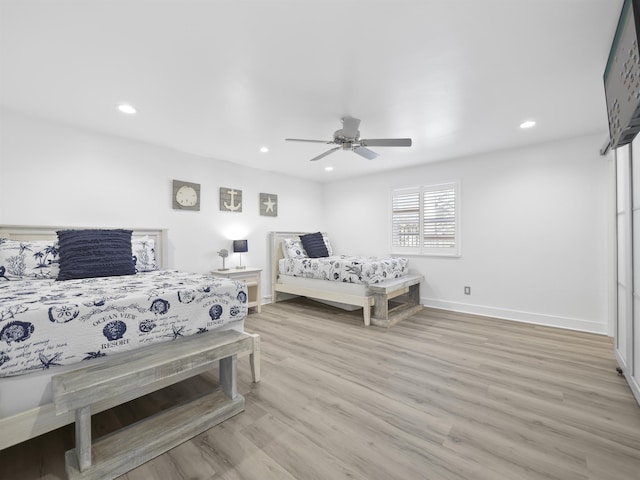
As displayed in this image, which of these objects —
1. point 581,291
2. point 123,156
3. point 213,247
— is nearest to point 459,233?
point 581,291

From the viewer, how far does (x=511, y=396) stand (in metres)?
2.07

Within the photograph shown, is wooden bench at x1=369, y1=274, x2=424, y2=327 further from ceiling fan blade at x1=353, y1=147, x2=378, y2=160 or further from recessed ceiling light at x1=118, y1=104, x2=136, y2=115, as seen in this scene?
recessed ceiling light at x1=118, y1=104, x2=136, y2=115

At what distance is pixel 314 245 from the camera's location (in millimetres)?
5281

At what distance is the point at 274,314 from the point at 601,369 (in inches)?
144

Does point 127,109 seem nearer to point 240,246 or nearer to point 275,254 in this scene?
point 240,246

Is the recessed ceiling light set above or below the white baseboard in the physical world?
above

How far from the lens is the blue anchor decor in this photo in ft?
14.9

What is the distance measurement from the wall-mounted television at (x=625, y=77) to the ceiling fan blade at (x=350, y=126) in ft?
6.07

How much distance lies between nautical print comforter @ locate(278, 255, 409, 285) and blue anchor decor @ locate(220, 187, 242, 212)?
1.22 m

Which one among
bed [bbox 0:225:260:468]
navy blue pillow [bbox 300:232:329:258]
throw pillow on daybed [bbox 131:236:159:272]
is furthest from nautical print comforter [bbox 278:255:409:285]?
throw pillow on daybed [bbox 131:236:159:272]

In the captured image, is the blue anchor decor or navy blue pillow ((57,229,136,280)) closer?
navy blue pillow ((57,229,136,280))

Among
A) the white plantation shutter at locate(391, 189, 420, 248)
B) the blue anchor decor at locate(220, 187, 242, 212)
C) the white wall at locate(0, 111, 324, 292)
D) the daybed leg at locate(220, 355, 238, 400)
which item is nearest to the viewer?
the daybed leg at locate(220, 355, 238, 400)

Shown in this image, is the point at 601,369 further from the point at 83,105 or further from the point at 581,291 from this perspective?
the point at 83,105

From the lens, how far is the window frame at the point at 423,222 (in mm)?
4465
